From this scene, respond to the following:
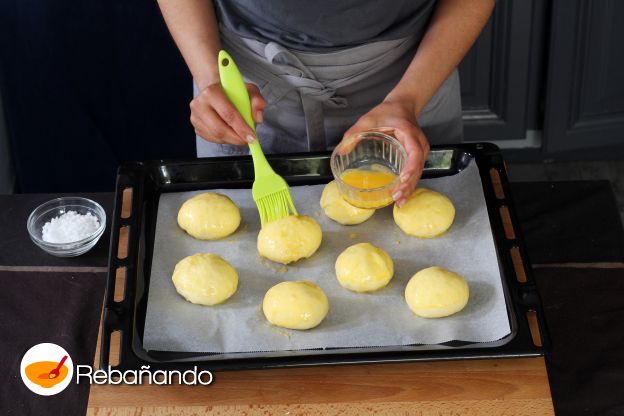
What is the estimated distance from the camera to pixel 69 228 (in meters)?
1.58

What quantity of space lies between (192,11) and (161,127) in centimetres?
107

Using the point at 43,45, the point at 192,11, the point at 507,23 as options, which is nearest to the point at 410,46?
the point at 192,11

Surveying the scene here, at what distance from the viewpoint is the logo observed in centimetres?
139

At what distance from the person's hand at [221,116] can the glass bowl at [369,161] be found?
180mm

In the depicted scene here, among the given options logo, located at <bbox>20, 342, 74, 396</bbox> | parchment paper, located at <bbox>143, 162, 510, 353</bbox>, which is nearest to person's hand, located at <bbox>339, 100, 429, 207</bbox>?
parchment paper, located at <bbox>143, 162, 510, 353</bbox>

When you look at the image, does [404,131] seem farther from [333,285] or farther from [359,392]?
[359,392]

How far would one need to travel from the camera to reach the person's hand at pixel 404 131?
4.72 feet

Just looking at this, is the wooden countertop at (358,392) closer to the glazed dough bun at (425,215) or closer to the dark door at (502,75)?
the glazed dough bun at (425,215)

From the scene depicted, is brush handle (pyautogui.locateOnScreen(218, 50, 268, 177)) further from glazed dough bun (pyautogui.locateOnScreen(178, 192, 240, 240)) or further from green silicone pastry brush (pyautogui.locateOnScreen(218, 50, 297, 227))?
glazed dough bun (pyautogui.locateOnScreen(178, 192, 240, 240))

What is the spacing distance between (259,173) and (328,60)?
0.29 metres

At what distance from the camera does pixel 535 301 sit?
1297 millimetres

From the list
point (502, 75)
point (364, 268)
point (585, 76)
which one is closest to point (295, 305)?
point (364, 268)

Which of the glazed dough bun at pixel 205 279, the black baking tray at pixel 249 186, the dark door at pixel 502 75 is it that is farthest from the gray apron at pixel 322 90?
the dark door at pixel 502 75

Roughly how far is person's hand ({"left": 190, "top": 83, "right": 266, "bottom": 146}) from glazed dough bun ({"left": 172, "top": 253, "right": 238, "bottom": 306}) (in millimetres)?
231
